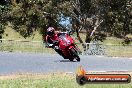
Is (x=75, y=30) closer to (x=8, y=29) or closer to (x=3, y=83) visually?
(x=8, y=29)

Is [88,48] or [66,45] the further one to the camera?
[88,48]

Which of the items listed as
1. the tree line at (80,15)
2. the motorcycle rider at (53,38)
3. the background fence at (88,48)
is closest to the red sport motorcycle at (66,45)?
the motorcycle rider at (53,38)

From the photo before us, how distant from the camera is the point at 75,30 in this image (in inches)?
1887

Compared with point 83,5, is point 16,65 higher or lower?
lower

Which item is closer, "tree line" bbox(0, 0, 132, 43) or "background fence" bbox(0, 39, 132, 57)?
"background fence" bbox(0, 39, 132, 57)

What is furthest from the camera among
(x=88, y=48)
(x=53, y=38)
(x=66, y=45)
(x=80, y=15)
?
(x=80, y=15)

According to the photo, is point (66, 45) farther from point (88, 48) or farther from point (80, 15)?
point (80, 15)

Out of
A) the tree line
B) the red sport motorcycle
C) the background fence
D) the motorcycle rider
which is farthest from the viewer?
the tree line

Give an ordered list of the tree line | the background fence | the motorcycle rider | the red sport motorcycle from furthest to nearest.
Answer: the tree line → the background fence → the red sport motorcycle → the motorcycle rider

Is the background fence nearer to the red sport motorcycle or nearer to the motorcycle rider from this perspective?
the red sport motorcycle

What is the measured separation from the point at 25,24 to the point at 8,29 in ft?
59.2

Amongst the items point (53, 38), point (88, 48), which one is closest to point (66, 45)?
point (53, 38)

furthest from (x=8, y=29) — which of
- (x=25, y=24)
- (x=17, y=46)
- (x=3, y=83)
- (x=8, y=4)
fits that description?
(x=3, y=83)

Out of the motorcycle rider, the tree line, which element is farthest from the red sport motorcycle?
the tree line
